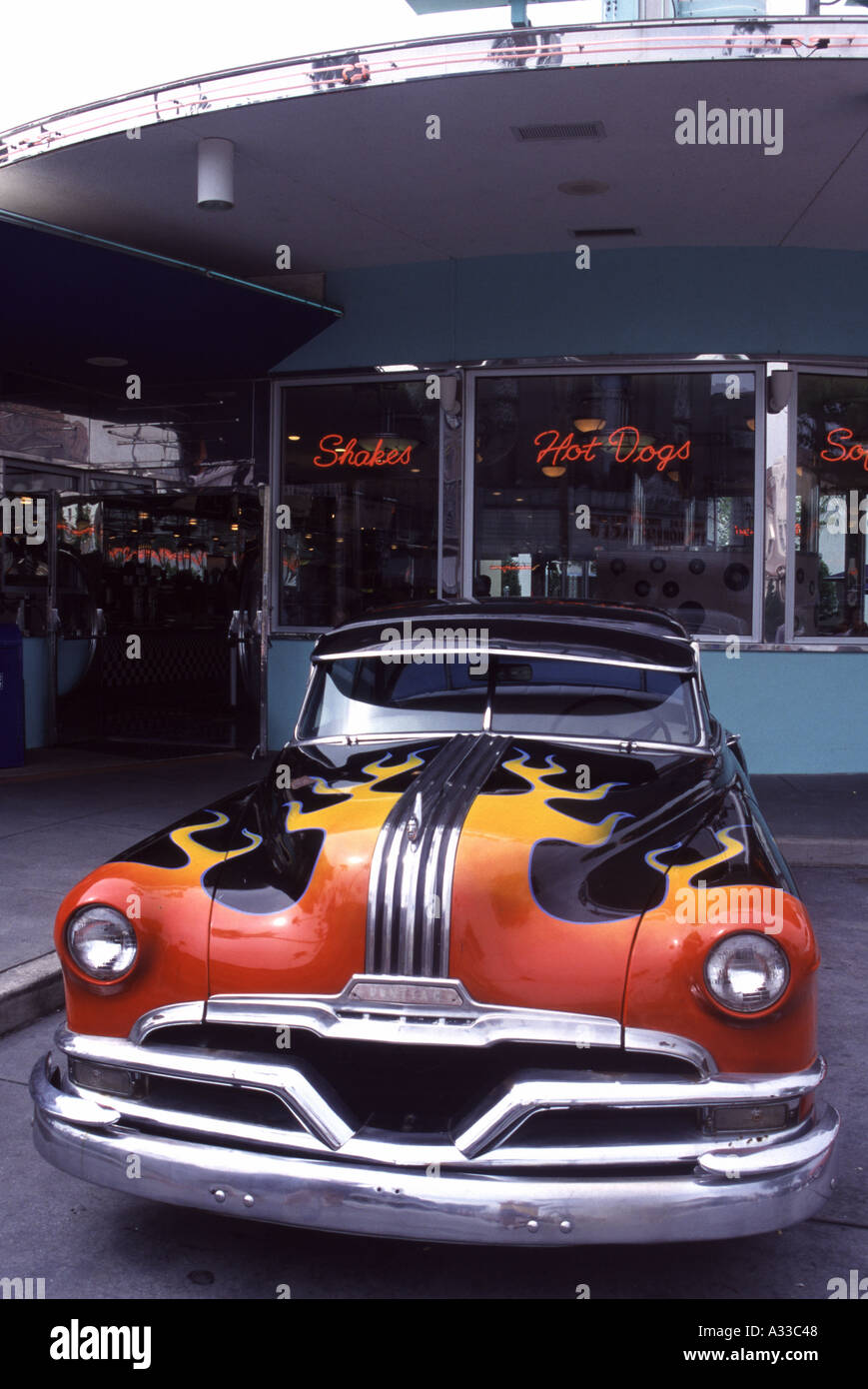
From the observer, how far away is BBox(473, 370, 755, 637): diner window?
31.7 ft

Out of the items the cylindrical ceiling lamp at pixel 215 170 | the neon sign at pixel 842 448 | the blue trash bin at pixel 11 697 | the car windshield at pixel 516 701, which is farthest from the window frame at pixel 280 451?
the car windshield at pixel 516 701

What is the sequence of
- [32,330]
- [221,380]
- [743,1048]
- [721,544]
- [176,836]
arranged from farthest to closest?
[221,380] → [721,544] → [32,330] → [176,836] → [743,1048]

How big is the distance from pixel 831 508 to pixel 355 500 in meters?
3.98

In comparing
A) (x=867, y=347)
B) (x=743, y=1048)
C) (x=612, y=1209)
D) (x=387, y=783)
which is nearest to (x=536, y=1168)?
(x=612, y=1209)

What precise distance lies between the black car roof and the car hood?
946mm

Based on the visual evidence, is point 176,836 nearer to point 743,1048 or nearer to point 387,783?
point 387,783

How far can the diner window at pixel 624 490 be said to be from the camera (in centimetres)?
967

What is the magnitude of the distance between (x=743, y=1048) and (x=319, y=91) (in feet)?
19.8

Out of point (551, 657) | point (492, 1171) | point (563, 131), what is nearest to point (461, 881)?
point (492, 1171)

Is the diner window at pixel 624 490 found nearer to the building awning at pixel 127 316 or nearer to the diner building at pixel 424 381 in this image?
the diner building at pixel 424 381

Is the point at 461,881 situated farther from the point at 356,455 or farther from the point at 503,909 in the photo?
the point at 356,455

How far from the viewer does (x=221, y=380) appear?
1057 cm

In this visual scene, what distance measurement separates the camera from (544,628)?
4.42 meters

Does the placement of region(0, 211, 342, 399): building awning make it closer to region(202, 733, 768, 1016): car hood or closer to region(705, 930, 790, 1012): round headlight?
region(202, 733, 768, 1016): car hood
